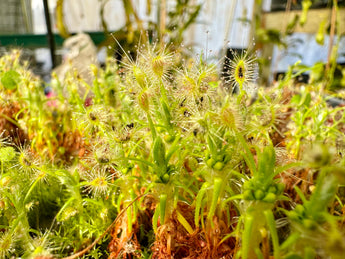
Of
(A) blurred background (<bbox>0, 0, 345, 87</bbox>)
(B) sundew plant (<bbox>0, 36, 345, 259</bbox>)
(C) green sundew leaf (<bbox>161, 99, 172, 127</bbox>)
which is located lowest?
(B) sundew plant (<bbox>0, 36, 345, 259</bbox>)

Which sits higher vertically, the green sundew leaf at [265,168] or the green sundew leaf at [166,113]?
the green sundew leaf at [166,113]

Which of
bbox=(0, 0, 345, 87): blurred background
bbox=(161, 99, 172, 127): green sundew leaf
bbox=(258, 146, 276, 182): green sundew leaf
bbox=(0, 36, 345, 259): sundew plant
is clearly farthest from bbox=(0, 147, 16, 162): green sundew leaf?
bbox=(0, 0, 345, 87): blurred background

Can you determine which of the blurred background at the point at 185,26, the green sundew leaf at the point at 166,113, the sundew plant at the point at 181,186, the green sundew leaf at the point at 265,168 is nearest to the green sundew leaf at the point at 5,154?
the sundew plant at the point at 181,186

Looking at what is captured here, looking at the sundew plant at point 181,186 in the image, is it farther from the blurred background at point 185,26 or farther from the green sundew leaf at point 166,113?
the blurred background at point 185,26

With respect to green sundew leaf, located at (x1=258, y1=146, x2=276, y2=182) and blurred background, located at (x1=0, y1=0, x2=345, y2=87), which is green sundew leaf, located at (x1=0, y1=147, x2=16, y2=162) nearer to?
green sundew leaf, located at (x1=258, y1=146, x2=276, y2=182)

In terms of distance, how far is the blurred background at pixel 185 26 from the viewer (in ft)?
4.28

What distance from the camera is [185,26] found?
136cm

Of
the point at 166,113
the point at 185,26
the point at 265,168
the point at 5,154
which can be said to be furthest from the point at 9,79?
the point at 185,26

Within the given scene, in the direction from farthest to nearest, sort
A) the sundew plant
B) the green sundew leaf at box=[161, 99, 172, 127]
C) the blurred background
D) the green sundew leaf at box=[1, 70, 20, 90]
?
the blurred background < the green sundew leaf at box=[1, 70, 20, 90] < the green sundew leaf at box=[161, 99, 172, 127] < the sundew plant

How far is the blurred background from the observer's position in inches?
51.4

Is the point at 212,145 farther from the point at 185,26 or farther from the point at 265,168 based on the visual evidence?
the point at 185,26

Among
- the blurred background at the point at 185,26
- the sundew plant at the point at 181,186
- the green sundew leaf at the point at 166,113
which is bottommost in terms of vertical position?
the sundew plant at the point at 181,186

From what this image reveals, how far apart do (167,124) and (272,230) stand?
0.20m

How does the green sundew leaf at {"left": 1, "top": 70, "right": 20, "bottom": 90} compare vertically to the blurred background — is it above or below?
below
